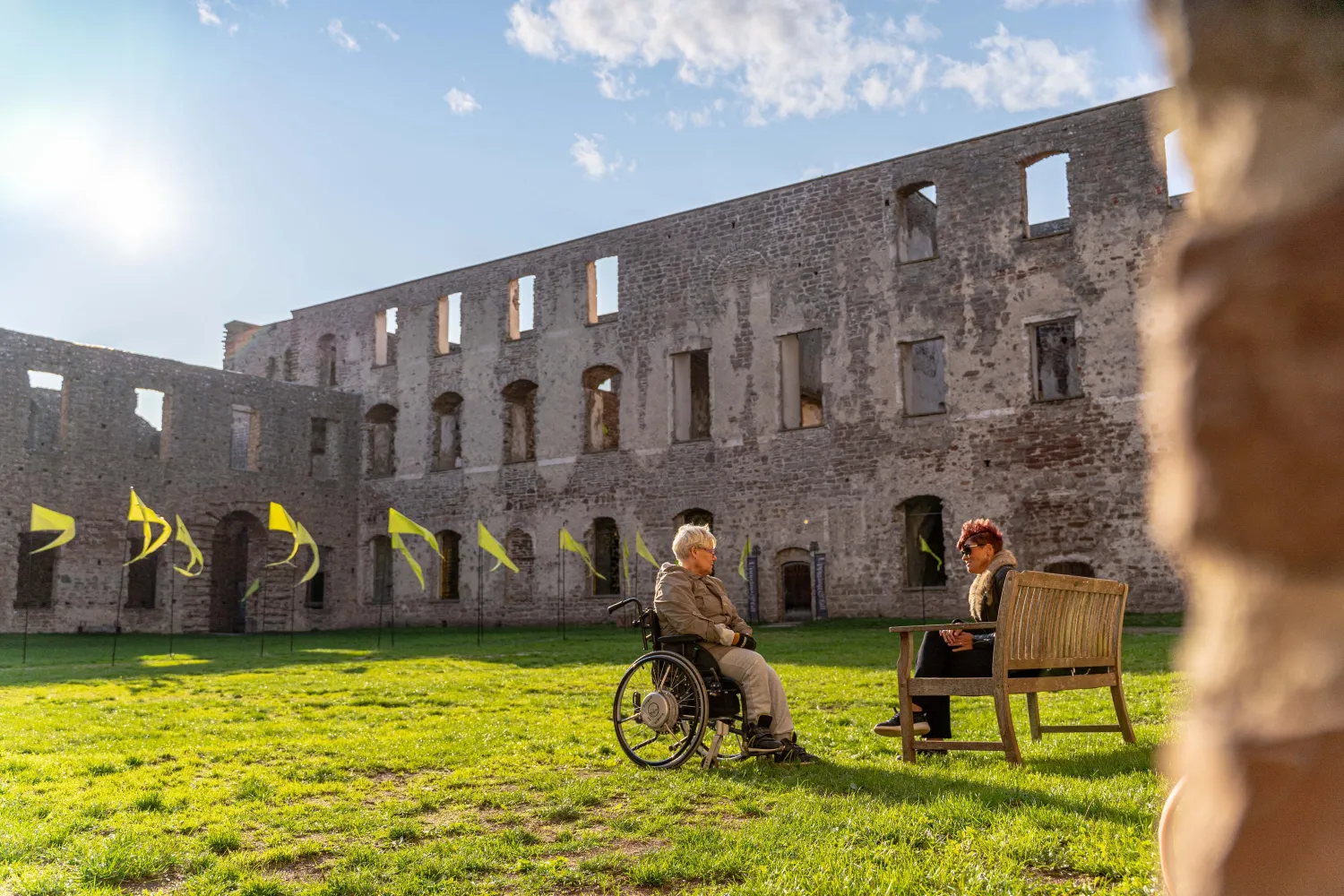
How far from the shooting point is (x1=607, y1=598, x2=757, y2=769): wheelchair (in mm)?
6043

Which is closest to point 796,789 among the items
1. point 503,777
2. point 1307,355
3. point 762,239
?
point 503,777

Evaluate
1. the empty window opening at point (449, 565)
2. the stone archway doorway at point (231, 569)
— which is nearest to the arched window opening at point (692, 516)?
the empty window opening at point (449, 565)

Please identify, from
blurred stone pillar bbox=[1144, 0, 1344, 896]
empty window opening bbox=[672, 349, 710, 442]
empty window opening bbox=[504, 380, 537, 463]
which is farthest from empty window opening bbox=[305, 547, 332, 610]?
blurred stone pillar bbox=[1144, 0, 1344, 896]

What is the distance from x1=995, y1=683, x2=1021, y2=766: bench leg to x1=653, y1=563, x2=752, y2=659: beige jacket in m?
1.41

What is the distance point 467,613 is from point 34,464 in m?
9.67

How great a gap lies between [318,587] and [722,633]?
24.4m

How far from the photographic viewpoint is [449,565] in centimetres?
2781

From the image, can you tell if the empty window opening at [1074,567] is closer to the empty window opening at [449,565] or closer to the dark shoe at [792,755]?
the empty window opening at [449,565]

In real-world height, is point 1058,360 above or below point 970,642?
above

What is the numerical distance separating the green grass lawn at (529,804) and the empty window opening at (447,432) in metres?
18.8

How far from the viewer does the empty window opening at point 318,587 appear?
93.4 feet

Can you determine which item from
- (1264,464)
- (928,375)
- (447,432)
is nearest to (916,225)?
(928,375)

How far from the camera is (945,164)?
21.8 metres

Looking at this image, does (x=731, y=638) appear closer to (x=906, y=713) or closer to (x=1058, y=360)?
(x=906, y=713)
